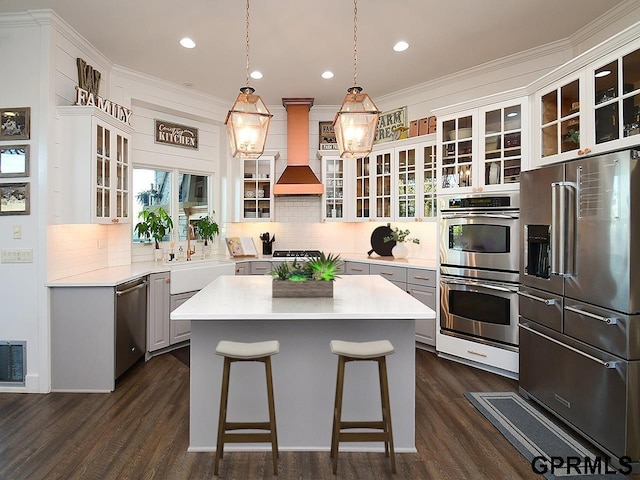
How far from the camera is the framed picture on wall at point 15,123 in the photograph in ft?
10.8

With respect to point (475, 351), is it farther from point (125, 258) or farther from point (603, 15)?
point (125, 258)

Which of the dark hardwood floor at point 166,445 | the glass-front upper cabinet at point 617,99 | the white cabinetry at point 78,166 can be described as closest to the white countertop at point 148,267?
the white cabinetry at point 78,166

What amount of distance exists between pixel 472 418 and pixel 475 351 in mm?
1070

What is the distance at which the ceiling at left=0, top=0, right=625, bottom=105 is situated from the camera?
10.4 ft

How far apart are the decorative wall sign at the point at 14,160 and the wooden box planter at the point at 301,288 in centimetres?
247

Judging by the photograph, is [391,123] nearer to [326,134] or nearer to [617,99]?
[326,134]

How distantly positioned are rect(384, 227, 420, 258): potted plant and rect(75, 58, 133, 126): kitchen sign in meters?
3.44

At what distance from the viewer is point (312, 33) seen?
361cm

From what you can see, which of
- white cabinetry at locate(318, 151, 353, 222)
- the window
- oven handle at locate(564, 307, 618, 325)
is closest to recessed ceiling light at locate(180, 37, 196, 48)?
the window

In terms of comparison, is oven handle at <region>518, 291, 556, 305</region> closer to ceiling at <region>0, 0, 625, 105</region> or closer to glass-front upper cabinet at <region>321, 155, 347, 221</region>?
ceiling at <region>0, 0, 625, 105</region>

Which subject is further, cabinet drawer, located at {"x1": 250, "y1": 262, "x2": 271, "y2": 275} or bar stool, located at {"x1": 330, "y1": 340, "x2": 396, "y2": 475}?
cabinet drawer, located at {"x1": 250, "y1": 262, "x2": 271, "y2": 275}

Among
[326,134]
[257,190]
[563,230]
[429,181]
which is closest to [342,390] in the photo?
[563,230]

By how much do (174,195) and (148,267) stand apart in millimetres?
1303

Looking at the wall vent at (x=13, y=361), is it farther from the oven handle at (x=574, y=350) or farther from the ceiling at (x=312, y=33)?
the oven handle at (x=574, y=350)
